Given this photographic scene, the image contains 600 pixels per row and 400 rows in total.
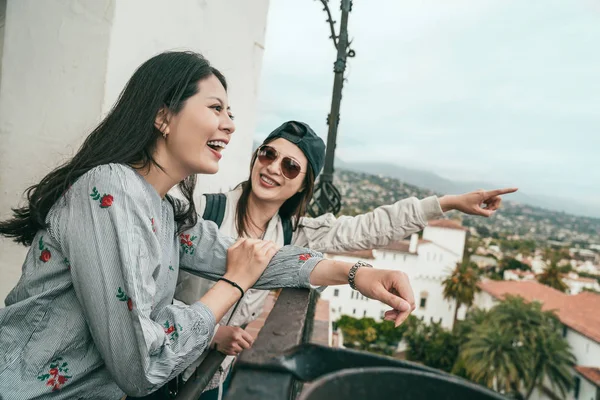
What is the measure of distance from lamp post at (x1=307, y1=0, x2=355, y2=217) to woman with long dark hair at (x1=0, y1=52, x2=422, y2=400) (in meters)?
2.63

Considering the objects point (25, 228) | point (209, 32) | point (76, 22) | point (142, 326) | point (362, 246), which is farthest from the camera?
point (209, 32)

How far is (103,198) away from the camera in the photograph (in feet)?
A: 3.55

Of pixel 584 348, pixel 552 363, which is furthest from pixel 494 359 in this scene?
pixel 584 348

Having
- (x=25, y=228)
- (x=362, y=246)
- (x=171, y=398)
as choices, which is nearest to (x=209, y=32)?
(x=362, y=246)

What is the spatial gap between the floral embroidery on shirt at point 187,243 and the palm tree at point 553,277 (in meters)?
61.9

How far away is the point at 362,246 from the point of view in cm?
247

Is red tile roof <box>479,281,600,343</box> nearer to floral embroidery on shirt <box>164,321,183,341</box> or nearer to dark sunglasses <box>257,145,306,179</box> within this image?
dark sunglasses <box>257,145,306,179</box>

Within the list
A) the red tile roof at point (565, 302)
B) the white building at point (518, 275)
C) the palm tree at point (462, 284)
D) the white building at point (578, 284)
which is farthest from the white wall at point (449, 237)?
the white building at point (578, 284)

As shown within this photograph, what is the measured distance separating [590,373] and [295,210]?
132 ft

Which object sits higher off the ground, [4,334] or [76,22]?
[76,22]

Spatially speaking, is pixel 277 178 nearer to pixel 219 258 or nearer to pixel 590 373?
pixel 219 258

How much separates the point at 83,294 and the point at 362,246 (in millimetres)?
1657

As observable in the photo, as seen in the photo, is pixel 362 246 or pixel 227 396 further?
pixel 362 246

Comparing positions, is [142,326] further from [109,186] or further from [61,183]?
[61,183]
